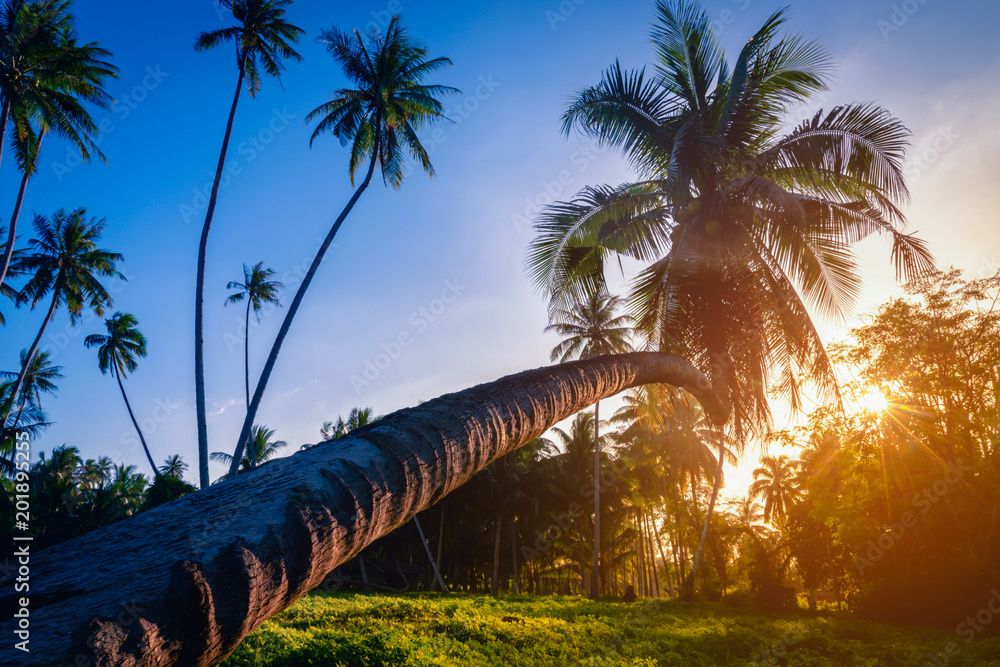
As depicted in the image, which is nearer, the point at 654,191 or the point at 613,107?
the point at 613,107

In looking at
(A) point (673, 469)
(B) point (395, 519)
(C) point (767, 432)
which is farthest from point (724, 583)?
(B) point (395, 519)

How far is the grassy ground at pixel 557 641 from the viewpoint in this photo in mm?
6199

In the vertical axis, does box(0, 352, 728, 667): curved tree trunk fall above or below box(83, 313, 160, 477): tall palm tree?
below

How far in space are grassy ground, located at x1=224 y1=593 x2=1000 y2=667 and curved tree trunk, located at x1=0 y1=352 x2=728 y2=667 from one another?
5.09 m

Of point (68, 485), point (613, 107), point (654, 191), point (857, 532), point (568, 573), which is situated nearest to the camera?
point (613, 107)

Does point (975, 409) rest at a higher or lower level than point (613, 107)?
lower

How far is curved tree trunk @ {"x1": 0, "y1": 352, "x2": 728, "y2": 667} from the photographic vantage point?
99 cm

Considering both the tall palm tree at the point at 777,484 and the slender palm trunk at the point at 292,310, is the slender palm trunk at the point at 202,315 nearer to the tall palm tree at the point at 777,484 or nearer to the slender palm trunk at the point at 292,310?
the slender palm trunk at the point at 292,310

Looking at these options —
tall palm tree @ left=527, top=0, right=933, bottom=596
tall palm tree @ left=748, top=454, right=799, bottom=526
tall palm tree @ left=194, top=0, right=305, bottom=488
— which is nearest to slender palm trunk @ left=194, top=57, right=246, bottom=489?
tall palm tree @ left=194, top=0, right=305, bottom=488

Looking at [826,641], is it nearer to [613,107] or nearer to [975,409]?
[975,409]

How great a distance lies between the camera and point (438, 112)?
1594cm

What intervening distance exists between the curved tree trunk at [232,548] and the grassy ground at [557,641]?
16.7 feet

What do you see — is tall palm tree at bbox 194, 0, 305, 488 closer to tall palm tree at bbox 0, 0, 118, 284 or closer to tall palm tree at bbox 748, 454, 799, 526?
tall palm tree at bbox 0, 0, 118, 284

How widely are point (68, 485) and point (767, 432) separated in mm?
33398
